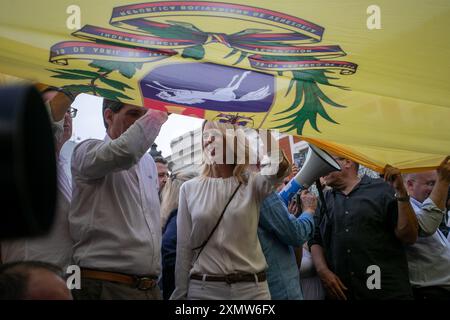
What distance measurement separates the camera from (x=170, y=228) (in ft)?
10.3

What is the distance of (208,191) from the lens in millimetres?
2803

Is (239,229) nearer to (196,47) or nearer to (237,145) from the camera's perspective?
(237,145)

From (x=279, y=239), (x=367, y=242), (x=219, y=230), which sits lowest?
(x=367, y=242)

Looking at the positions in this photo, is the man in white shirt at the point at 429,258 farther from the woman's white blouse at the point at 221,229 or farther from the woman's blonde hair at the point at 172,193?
the woman's blonde hair at the point at 172,193

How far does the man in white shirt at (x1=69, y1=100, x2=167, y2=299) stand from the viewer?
2.34m

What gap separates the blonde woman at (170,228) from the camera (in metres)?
3.09

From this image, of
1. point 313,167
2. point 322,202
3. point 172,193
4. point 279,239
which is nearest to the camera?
point 279,239

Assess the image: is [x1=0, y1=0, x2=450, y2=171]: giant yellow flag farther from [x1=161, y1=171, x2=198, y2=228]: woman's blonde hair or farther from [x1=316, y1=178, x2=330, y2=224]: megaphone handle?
[x1=161, y1=171, x2=198, y2=228]: woman's blonde hair

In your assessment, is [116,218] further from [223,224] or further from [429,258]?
[429,258]

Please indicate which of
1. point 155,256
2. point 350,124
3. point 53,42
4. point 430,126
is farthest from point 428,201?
point 53,42

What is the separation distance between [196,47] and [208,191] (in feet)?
2.43

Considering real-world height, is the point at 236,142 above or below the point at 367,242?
above

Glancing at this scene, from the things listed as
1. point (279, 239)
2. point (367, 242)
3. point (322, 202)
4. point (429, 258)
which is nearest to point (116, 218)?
point (279, 239)

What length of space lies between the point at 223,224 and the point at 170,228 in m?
0.53
